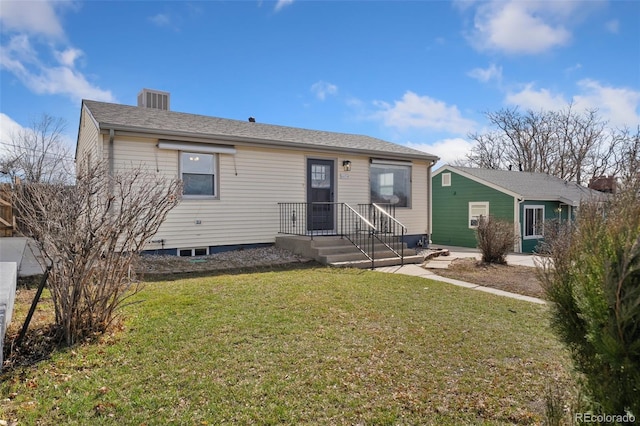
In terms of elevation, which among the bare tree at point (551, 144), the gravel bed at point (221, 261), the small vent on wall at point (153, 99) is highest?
the bare tree at point (551, 144)

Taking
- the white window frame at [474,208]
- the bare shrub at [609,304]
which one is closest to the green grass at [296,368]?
the bare shrub at [609,304]

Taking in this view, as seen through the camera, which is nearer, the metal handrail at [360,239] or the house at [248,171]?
the house at [248,171]

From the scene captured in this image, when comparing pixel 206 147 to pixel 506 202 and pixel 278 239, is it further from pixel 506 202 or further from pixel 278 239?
pixel 506 202

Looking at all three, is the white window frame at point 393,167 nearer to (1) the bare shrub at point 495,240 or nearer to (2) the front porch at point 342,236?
(2) the front porch at point 342,236

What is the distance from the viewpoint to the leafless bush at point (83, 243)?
334 centimetres

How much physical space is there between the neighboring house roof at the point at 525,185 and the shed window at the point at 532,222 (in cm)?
52

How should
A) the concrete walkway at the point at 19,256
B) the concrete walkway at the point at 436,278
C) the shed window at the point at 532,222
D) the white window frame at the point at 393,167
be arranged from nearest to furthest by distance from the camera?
the concrete walkway at the point at 436,278, the concrete walkway at the point at 19,256, the white window frame at the point at 393,167, the shed window at the point at 532,222

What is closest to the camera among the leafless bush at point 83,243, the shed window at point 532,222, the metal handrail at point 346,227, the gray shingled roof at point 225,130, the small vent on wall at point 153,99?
the leafless bush at point 83,243

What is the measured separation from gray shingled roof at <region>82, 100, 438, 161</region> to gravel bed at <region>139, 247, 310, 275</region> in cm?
276

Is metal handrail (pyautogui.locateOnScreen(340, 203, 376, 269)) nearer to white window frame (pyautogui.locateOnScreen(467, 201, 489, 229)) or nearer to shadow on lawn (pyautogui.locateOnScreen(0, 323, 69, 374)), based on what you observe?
shadow on lawn (pyautogui.locateOnScreen(0, 323, 69, 374))

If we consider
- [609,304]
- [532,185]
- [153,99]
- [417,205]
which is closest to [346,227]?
[417,205]

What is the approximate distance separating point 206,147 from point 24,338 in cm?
602

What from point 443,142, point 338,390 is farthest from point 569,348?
point 443,142

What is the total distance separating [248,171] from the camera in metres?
9.35
